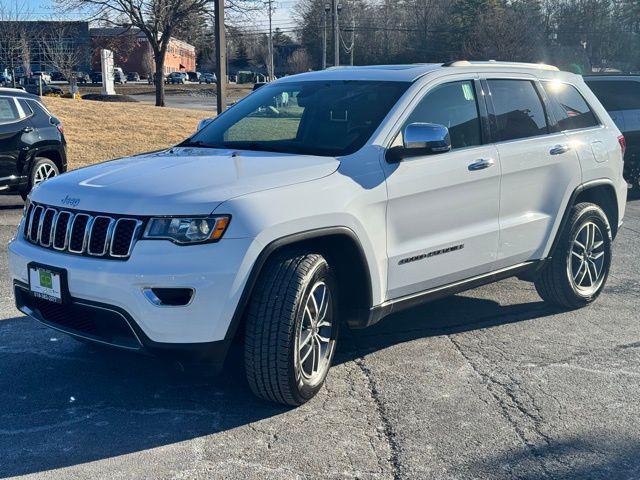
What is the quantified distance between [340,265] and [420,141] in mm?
857

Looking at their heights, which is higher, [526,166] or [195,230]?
[526,166]

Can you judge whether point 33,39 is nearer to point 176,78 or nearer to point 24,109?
point 24,109

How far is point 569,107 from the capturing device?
6.35 meters

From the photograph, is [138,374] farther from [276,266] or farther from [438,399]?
[438,399]

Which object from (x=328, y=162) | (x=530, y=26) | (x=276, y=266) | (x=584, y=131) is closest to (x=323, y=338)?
(x=276, y=266)

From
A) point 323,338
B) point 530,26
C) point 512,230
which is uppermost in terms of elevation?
point 530,26

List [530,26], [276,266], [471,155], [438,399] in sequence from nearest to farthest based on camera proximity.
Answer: [276,266], [438,399], [471,155], [530,26]

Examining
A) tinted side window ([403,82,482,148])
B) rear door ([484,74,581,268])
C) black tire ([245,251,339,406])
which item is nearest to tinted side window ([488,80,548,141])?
rear door ([484,74,581,268])

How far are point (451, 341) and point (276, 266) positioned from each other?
192cm

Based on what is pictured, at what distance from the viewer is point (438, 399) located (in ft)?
14.7

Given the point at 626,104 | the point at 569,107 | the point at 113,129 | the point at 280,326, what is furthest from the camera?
the point at 113,129

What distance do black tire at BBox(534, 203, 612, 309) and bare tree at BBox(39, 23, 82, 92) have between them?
3988cm

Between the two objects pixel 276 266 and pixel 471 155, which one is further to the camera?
pixel 471 155

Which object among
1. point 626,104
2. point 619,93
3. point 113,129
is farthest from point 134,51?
point 626,104
